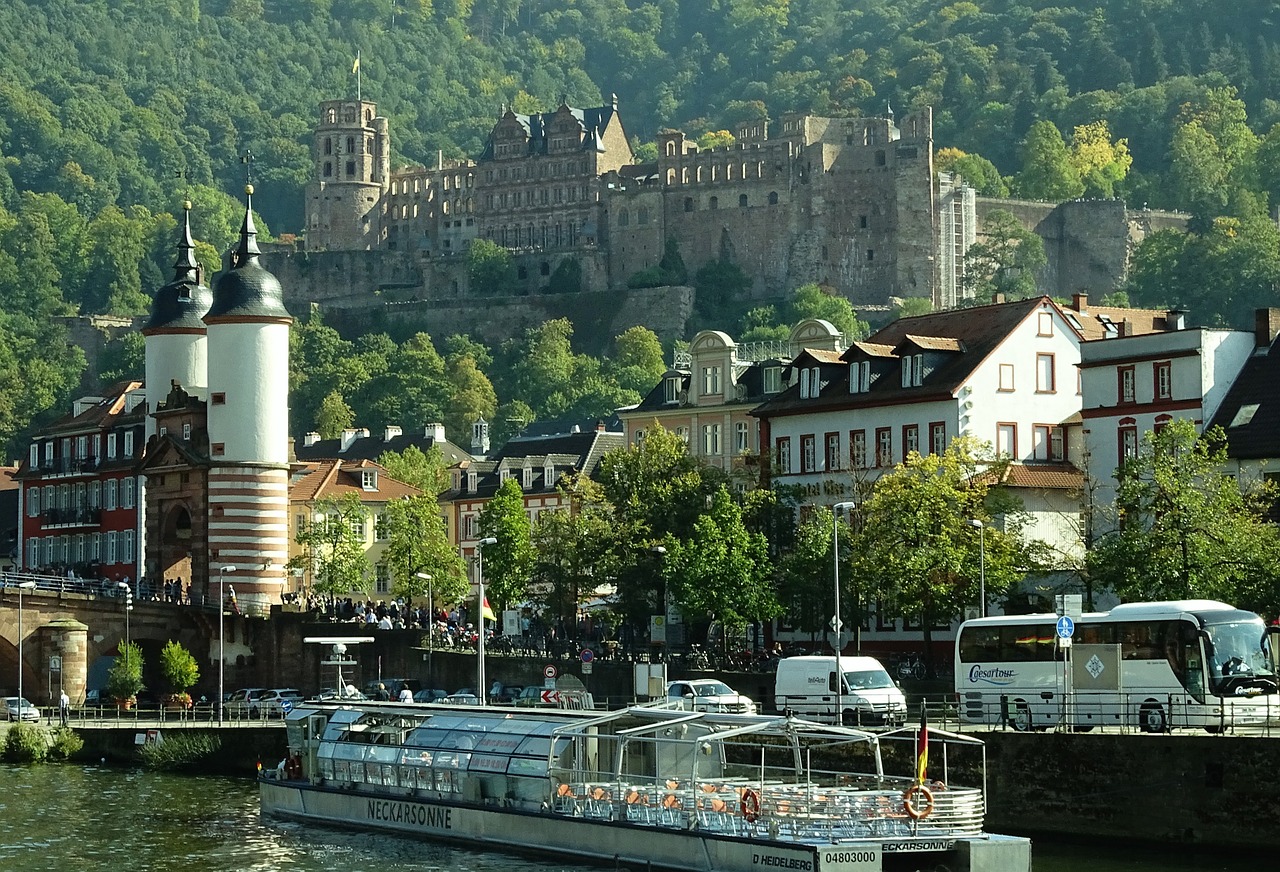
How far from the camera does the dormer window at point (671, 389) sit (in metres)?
104

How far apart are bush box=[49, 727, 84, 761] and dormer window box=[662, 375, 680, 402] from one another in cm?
→ 3266

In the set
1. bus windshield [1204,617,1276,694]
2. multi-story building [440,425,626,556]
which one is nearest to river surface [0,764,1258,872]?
bus windshield [1204,617,1276,694]

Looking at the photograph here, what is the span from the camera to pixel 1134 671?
5912cm

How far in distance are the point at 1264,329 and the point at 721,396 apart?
26.5 m

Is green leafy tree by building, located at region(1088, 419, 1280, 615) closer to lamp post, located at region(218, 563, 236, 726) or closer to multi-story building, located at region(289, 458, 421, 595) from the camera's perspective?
lamp post, located at region(218, 563, 236, 726)

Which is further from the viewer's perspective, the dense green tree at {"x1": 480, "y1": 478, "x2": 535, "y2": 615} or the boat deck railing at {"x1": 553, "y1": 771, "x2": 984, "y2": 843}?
the dense green tree at {"x1": 480, "y1": 478, "x2": 535, "y2": 615}

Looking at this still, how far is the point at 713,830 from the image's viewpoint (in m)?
49.6

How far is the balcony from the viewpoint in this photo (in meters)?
110

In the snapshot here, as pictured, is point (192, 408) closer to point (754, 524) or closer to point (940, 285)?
point (754, 524)

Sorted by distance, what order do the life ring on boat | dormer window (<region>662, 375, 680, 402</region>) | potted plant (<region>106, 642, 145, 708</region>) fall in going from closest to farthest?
1. the life ring on boat
2. potted plant (<region>106, 642, 145, 708</region>)
3. dormer window (<region>662, 375, 680, 402</region>)

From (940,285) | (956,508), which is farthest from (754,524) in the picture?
(940,285)

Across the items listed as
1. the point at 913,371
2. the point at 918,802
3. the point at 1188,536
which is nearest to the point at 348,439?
the point at 913,371

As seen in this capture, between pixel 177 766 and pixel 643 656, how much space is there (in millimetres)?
15539

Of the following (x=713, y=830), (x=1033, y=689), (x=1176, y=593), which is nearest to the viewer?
(x=713, y=830)
